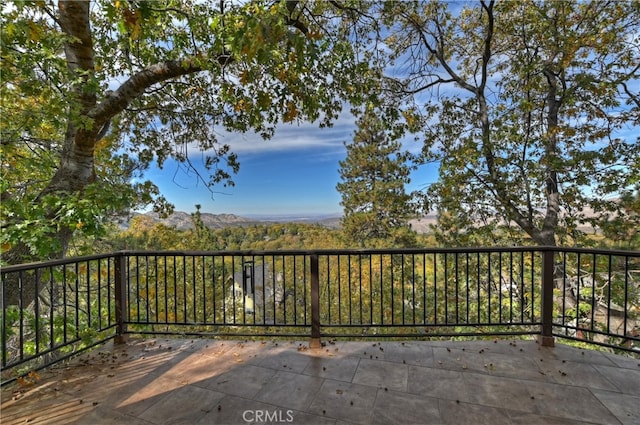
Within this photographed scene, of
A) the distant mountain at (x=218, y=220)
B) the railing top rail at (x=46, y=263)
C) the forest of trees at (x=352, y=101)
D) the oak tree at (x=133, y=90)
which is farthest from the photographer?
the distant mountain at (x=218, y=220)

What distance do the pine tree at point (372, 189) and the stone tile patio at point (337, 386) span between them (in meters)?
9.47

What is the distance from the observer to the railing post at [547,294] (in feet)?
9.46

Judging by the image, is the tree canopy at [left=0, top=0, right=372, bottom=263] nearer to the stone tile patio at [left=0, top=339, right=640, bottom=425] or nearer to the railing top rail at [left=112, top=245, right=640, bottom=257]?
the railing top rail at [left=112, top=245, right=640, bottom=257]

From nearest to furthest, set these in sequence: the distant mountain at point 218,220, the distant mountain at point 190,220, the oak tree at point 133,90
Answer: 1. the oak tree at point 133,90
2. the distant mountain at point 190,220
3. the distant mountain at point 218,220

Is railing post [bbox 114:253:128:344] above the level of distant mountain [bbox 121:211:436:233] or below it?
below

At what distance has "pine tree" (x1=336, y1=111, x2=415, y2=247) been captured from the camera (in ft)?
43.4

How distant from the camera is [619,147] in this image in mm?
5891

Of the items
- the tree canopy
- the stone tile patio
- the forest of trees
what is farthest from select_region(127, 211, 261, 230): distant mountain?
the stone tile patio

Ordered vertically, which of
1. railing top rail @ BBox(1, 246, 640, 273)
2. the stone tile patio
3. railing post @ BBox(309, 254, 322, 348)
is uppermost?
railing top rail @ BBox(1, 246, 640, 273)

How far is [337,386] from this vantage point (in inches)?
86.7

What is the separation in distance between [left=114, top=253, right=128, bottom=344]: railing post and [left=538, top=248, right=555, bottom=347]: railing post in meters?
4.51

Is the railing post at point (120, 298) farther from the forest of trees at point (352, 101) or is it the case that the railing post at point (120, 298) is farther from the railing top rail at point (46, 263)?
the forest of trees at point (352, 101)

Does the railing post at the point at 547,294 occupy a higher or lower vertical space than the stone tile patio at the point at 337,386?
higher

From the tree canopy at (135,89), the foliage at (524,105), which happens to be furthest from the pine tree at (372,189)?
the tree canopy at (135,89)
